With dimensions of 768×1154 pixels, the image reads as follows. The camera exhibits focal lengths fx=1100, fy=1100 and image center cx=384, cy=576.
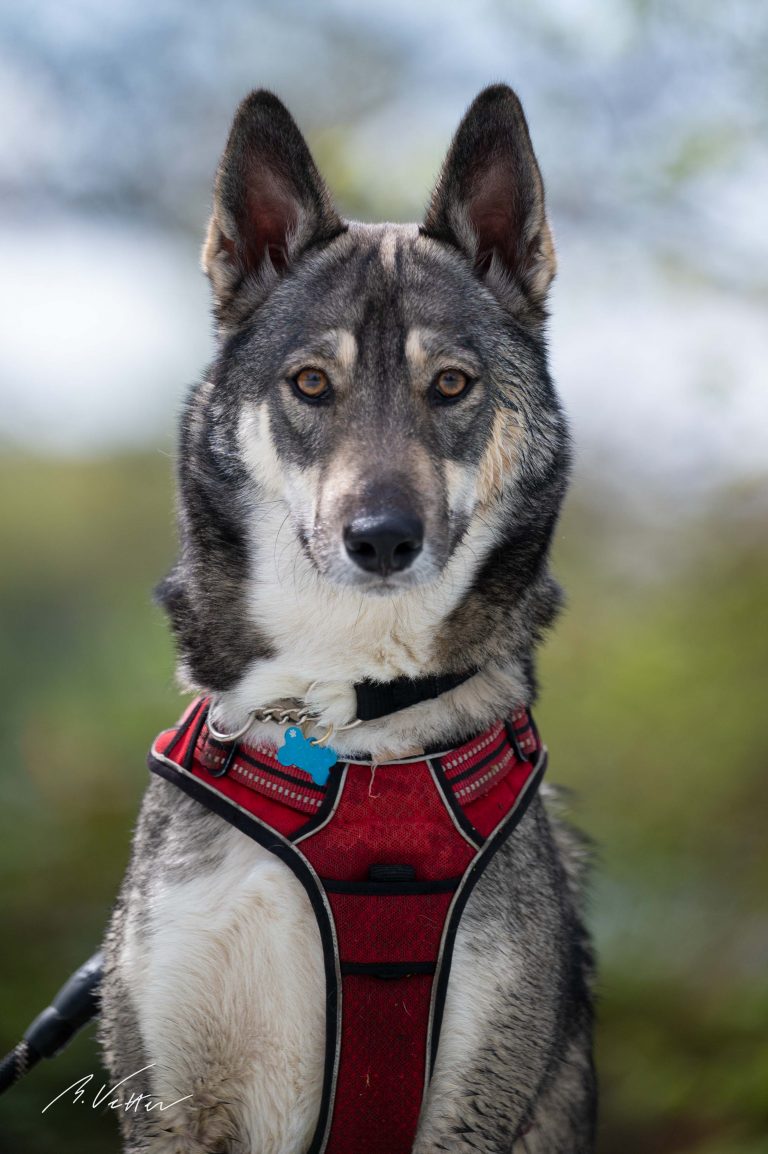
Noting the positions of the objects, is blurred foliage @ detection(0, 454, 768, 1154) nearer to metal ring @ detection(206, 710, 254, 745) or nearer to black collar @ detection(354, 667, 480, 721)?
metal ring @ detection(206, 710, 254, 745)

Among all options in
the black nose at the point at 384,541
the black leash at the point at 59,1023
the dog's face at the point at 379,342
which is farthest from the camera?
the black leash at the point at 59,1023

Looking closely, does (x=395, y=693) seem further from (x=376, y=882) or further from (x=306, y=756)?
(x=376, y=882)

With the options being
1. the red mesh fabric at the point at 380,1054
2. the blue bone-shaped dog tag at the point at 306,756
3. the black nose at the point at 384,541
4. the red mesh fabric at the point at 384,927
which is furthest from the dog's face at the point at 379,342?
the red mesh fabric at the point at 380,1054

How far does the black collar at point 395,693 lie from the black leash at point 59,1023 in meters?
0.92

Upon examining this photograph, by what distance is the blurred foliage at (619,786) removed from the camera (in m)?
4.18

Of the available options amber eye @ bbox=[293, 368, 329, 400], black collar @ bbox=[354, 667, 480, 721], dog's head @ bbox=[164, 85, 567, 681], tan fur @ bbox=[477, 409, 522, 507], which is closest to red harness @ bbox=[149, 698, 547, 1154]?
black collar @ bbox=[354, 667, 480, 721]

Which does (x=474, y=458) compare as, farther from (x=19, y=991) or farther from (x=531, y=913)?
(x=19, y=991)

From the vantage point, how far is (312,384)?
7.75 feet

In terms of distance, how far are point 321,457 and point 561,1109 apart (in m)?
1.59

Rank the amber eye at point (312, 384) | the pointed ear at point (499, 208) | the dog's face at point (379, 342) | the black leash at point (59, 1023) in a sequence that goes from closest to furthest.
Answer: the dog's face at point (379, 342) → the amber eye at point (312, 384) → the pointed ear at point (499, 208) → the black leash at point (59, 1023)

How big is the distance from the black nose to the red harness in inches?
16.6

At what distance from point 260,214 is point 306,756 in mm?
1277

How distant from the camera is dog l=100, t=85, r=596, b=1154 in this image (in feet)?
7.05

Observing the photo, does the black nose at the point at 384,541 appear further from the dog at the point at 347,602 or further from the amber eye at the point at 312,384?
the amber eye at the point at 312,384
